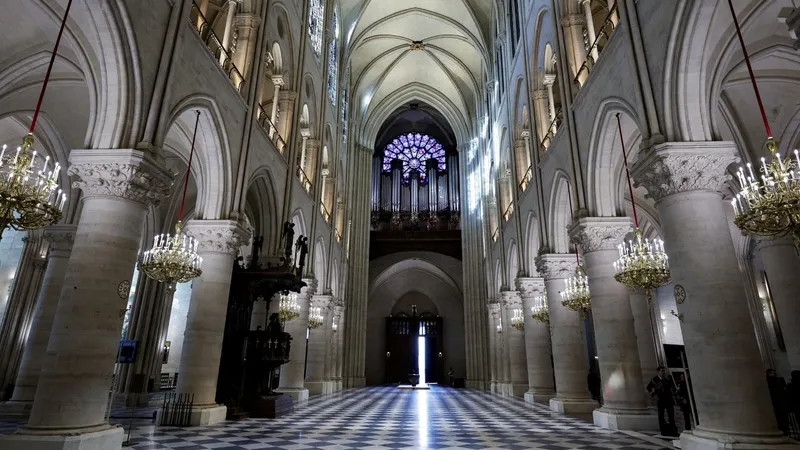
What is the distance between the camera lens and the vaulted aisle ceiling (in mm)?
25094

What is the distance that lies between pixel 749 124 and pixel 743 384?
8.90 meters

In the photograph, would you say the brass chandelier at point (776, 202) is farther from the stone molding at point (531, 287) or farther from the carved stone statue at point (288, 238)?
the stone molding at point (531, 287)

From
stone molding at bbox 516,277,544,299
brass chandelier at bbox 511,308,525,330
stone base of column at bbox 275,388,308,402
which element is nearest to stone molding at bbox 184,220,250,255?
stone base of column at bbox 275,388,308,402

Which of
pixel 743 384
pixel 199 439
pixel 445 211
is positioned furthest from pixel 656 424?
pixel 445 211

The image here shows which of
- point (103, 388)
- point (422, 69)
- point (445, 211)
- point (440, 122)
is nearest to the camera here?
point (103, 388)

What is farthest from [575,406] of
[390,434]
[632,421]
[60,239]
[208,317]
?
[60,239]

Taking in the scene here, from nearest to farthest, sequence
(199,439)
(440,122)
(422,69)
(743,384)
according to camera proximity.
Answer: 1. (743,384)
2. (199,439)
3. (422,69)
4. (440,122)

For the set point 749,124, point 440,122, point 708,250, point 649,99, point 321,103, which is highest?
point 440,122

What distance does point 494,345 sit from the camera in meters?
23.4

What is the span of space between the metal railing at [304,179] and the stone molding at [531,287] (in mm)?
8241

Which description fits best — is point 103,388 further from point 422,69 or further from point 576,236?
point 422,69

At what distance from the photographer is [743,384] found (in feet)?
18.7

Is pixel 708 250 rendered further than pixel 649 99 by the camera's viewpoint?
No

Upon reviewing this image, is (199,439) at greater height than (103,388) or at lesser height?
lesser
